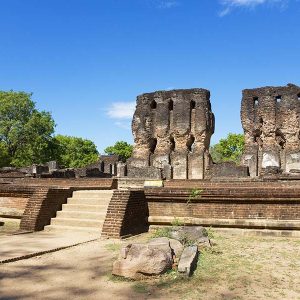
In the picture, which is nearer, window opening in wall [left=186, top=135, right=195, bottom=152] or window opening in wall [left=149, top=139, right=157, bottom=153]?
window opening in wall [left=186, top=135, right=195, bottom=152]

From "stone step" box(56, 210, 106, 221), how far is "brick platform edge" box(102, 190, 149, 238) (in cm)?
81

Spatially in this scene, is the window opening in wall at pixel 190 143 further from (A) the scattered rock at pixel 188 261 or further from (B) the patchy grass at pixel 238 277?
(A) the scattered rock at pixel 188 261

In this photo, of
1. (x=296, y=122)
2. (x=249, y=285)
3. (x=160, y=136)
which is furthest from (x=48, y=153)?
(x=249, y=285)

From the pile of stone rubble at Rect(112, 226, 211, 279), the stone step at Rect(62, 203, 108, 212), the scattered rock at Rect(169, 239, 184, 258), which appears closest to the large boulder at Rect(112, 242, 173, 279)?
the pile of stone rubble at Rect(112, 226, 211, 279)

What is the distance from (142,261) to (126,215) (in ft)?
11.6

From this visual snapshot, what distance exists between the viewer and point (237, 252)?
6.84 metres

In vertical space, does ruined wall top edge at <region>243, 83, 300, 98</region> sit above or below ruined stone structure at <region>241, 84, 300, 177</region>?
above

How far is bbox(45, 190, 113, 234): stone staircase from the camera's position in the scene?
9.30 meters

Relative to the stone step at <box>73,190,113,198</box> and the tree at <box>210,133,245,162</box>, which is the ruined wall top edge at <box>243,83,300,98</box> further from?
the tree at <box>210,133,245,162</box>

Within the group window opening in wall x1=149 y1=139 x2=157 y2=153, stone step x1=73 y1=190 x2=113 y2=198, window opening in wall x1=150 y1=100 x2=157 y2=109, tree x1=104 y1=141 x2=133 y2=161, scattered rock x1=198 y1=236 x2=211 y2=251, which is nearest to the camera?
scattered rock x1=198 y1=236 x2=211 y2=251

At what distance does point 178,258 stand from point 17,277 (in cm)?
234

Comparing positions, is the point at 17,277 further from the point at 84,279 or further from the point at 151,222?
the point at 151,222

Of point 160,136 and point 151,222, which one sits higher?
point 160,136

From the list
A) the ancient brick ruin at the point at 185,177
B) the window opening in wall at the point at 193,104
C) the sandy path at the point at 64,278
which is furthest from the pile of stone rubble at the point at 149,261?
the window opening in wall at the point at 193,104
